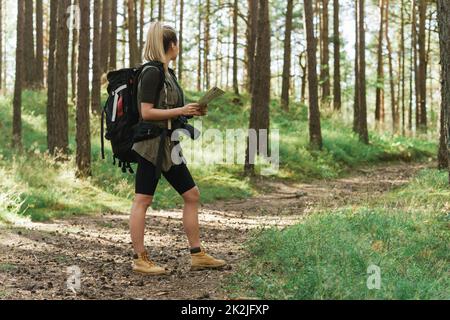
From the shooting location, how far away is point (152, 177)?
560 centimetres

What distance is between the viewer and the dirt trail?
519cm

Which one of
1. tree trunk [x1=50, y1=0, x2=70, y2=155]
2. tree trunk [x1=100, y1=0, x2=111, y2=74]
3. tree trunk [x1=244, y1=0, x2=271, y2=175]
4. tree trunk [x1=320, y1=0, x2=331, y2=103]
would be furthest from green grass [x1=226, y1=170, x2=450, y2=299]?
tree trunk [x1=320, y1=0, x2=331, y2=103]

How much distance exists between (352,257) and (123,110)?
269 cm

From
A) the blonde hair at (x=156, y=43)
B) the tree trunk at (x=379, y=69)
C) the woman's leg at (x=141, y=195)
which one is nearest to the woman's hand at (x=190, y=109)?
the blonde hair at (x=156, y=43)

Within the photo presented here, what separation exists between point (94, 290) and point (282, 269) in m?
1.81

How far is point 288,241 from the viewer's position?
20.3 ft

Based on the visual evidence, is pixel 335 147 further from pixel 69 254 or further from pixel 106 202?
pixel 69 254

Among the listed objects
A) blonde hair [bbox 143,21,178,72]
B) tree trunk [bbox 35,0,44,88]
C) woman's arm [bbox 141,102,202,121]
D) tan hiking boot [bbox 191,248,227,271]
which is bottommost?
tan hiking boot [bbox 191,248,227,271]

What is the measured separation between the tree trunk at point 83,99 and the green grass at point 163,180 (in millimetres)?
337

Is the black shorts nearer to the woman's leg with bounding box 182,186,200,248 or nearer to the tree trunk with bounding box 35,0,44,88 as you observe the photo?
the woman's leg with bounding box 182,186,200,248

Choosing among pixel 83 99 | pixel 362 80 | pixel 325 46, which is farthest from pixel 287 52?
pixel 83 99

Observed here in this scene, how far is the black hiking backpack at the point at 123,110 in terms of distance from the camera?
553cm

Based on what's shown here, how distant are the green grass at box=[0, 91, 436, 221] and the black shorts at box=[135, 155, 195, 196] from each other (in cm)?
478

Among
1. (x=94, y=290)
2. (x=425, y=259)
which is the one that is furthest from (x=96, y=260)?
(x=425, y=259)
